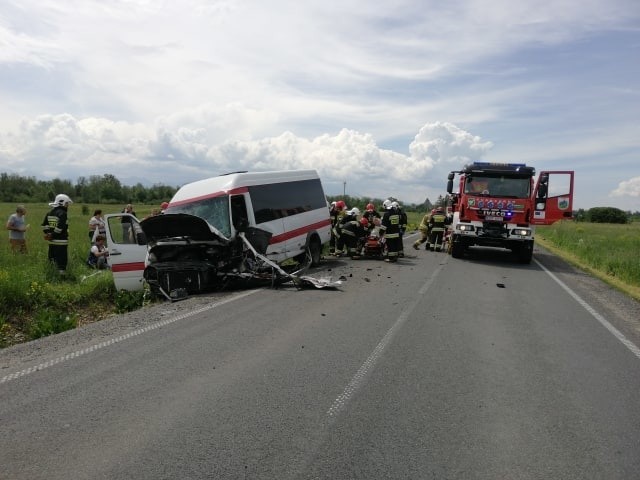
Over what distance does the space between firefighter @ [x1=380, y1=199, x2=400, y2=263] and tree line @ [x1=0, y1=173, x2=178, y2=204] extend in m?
55.9

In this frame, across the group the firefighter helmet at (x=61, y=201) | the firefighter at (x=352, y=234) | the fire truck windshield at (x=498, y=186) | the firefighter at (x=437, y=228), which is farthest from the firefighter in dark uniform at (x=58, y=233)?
the firefighter at (x=437, y=228)

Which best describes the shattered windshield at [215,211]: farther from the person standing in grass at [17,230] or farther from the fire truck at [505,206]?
the fire truck at [505,206]

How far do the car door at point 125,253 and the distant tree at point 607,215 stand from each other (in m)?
107

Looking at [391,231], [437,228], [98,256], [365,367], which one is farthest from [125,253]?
[437,228]

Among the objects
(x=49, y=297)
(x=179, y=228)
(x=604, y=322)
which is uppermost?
(x=179, y=228)

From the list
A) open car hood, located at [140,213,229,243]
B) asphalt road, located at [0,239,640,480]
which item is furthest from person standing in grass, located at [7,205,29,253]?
asphalt road, located at [0,239,640,480]

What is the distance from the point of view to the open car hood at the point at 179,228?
29.6ft

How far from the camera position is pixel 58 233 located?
35.5 feet

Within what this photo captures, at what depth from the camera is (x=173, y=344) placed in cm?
587

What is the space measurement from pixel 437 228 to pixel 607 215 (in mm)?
97258

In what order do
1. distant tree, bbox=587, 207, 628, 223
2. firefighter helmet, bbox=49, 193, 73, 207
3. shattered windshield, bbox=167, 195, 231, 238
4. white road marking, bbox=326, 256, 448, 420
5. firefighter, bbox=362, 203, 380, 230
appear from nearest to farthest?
white road marking, bbox=326, 256, 448, 420 < shattered windshield, bbox=167, 195, 231, 238 < firefighter helmet, bbox=49, 193, 73, 207 < firefighter, bbox=362, 203, 380, 230 < distant tree, bbox=587, 207, 628, 223

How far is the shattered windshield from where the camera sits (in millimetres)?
10065

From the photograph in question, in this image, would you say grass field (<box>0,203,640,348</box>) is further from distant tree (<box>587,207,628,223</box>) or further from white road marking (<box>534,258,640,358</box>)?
distant tree (<box>587,207,628,223</box>)

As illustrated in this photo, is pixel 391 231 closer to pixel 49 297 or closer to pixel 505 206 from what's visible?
pixel 505 206
